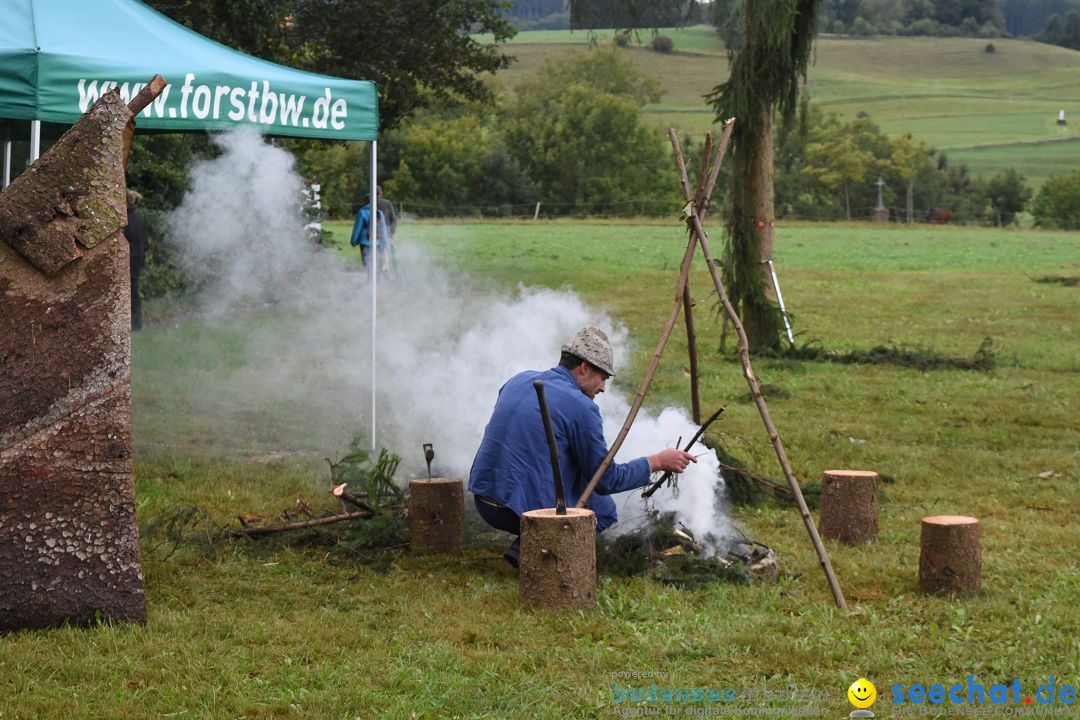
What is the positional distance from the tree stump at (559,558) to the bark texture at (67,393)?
4.79ft

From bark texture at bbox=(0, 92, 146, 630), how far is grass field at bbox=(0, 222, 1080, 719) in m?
0.23

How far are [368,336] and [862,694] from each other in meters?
10.1

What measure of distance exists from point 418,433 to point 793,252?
87.3 feet

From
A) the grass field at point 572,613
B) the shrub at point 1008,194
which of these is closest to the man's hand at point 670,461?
the grass field at point 572,613

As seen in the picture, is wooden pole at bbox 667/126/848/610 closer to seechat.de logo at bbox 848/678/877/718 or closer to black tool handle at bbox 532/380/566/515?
black tool handle at bbox 532/380/566/515

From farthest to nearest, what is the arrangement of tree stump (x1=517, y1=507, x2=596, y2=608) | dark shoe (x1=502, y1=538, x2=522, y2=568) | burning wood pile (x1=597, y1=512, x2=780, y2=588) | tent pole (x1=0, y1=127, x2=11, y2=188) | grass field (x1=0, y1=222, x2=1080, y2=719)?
tent pole (x1=0, y1=127, x2=11, y2=188) → dark shoe (x1=502, y1=538, x2=522, y2=568) → burning wood pile (x1=597, y1=512, x2=780, y2=588) → tree stump (x1=517, y1=507, x2=596, y2=608) → grass field (x1=0, y1=222, x2=1080, y2=719)

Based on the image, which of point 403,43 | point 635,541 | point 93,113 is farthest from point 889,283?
point 93,113

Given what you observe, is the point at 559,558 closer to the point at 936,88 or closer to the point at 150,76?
the point at 150,76

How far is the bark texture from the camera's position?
4719 millimetres

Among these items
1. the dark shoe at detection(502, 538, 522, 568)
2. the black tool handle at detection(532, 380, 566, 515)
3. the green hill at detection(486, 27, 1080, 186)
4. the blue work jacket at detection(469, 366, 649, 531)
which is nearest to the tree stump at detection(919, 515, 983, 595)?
the blue work jacket at detection(469, 366, 649, 531)

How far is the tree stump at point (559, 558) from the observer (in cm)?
505

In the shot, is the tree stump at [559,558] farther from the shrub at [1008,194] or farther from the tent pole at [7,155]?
the shrub at [1008,194]

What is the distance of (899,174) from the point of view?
7962 centimetres

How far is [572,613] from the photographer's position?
504 centimetres
